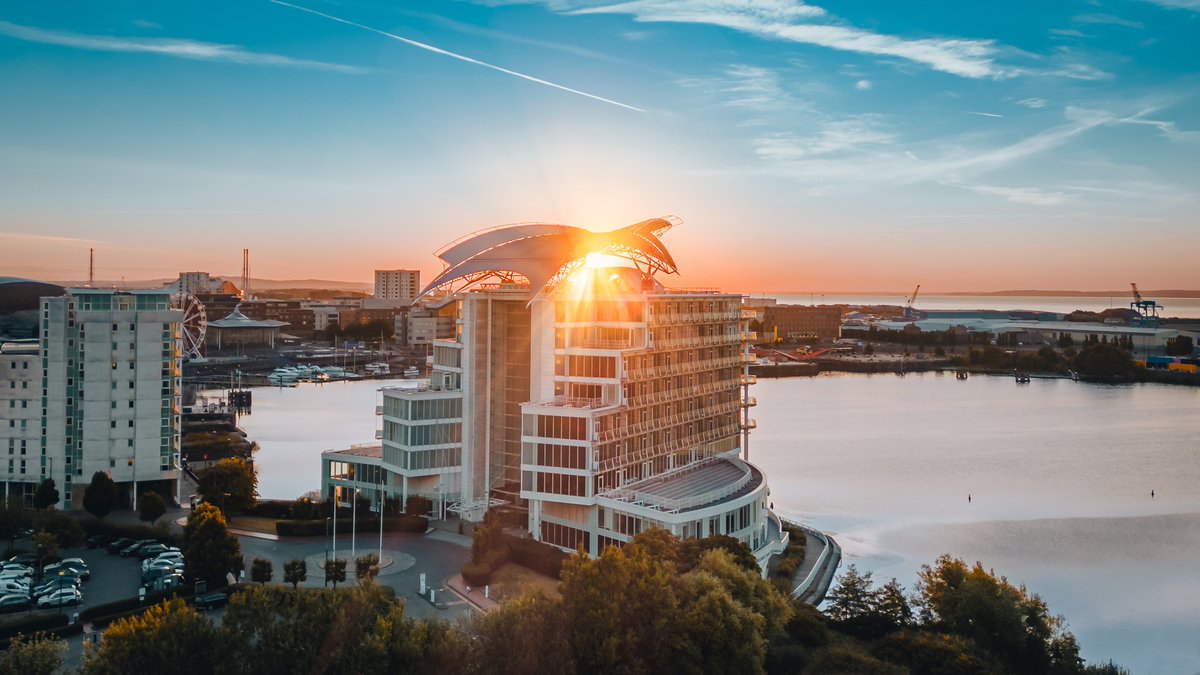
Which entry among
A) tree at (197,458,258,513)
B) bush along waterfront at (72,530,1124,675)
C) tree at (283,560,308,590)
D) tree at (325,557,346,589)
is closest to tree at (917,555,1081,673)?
bush along waterfront at (72,530,1124,675)

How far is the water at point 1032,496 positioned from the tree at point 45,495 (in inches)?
573

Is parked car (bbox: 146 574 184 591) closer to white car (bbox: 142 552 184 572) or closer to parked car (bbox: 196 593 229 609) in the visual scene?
white car (bbox: 142 552 184 572)

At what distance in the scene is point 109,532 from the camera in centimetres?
1469

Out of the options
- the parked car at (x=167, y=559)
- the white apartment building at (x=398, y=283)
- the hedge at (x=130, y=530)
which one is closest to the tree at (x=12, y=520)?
the hedge at (x=130, y=530)

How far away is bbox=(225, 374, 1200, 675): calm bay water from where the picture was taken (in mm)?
14914

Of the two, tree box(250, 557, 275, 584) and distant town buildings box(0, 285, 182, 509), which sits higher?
distant town buildings box(0, 285, 182, 509)

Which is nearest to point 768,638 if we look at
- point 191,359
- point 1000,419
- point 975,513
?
point 975,513

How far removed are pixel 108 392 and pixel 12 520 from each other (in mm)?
4107

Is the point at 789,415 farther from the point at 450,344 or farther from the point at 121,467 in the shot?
the point at 121,467

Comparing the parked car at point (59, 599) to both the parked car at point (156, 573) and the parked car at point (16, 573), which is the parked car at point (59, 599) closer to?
the parked car at point (16, 573)

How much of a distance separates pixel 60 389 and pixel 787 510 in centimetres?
1521

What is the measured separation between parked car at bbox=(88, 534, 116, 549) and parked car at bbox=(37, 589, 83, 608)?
316 centimetres

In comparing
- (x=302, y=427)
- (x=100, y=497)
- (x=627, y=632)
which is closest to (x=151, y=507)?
(x=100, y=497)

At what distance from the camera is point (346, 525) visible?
49.8ft
